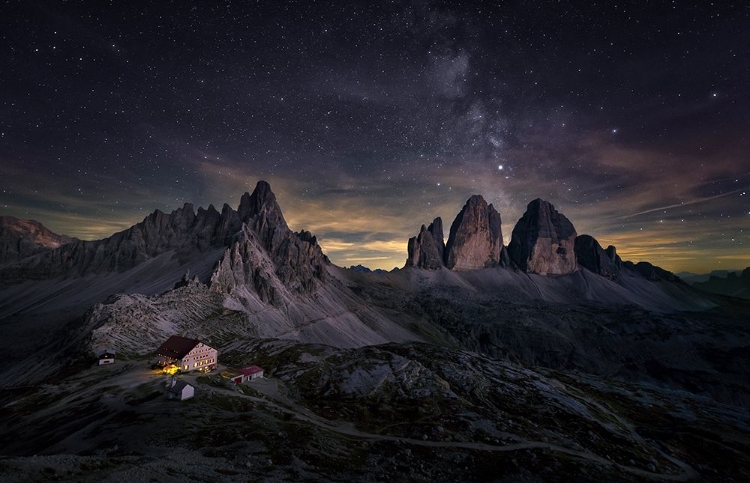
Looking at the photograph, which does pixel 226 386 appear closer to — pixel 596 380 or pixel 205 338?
pixel 205 338

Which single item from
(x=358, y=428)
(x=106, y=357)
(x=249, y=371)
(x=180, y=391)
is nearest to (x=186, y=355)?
(x=249, y=371)

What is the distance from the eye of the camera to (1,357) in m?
159

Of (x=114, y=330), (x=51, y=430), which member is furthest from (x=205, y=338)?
(x=51, y=430)

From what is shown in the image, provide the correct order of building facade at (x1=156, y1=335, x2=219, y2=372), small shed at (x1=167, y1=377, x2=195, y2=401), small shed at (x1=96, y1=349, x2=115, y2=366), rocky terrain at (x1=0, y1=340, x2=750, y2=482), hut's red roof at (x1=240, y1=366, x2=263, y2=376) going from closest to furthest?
rocky terrain at (x1=0, y1=340, x2=750, y2=482), small shed at (x1=167, y1=377, x2=195, y2=401), building facade at (x1=156, y1=335, x2=219, y2=372), hut's red roof at (x1=240, y1=366, x2=263, y2=376), small shed at (x1=96, y1=349, x2=115, y2=366)

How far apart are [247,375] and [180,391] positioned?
2779 cm

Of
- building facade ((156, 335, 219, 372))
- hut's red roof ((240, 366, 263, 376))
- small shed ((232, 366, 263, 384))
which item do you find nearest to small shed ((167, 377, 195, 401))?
small shed ((232, 366, 263, 384))

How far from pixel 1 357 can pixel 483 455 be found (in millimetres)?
227876

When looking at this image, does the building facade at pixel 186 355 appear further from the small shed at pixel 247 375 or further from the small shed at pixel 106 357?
the small shed at pixel 106 357

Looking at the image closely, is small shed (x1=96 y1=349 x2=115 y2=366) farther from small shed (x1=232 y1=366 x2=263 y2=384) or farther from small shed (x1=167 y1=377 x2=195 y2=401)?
small shed (x1=167 y1=377 x2=195 y2=401)

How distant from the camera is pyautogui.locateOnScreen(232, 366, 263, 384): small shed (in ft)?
279

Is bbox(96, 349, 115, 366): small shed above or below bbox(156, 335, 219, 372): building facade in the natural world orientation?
below

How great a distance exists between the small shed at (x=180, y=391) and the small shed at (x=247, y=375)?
65.0 feet

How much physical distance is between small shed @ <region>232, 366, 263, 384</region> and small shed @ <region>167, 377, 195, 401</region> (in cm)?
1981

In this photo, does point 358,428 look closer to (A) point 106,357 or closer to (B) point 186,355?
(B) point 186,355
